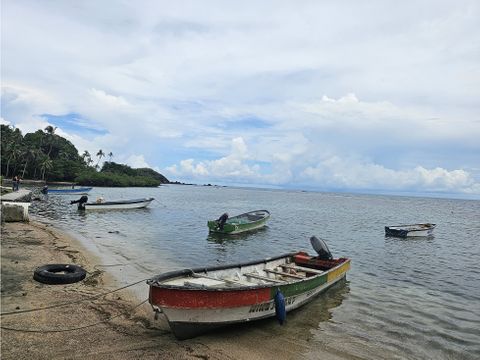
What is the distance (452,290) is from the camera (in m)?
16.2

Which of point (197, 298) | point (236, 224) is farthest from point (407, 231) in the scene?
point (197, 298)

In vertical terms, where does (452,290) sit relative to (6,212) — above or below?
below

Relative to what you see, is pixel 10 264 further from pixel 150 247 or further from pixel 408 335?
pixel 408 335

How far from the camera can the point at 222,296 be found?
8570 mm

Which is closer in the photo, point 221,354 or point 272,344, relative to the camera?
point 221,354

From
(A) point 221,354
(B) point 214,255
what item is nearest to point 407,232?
(B) point 214,255

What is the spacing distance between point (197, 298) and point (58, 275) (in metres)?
5.74

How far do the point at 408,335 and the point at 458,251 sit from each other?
21981 millimetres

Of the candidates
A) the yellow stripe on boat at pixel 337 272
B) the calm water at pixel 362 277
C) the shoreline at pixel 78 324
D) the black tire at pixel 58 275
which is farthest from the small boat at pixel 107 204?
the yellow stripe on boat at pixel 337 272

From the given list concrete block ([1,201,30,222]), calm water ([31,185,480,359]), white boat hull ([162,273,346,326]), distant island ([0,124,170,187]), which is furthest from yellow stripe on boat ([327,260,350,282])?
distant island ([0,124,170,187])

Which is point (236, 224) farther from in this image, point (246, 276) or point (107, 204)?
point (107, 204)

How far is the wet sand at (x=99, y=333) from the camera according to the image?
24.3 feet

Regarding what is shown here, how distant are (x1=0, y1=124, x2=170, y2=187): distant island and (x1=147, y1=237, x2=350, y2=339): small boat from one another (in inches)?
3375

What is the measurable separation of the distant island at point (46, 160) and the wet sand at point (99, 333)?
83415 millimetres
